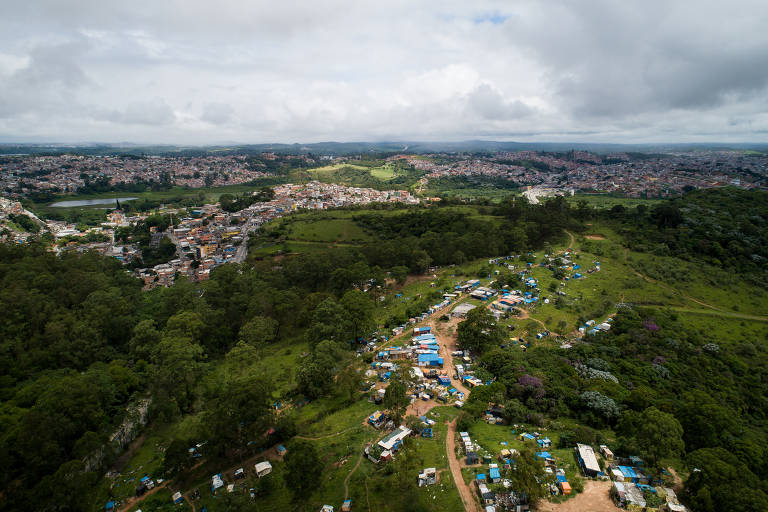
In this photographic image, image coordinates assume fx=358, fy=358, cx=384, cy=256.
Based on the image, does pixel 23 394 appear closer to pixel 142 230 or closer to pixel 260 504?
pixel 260 504

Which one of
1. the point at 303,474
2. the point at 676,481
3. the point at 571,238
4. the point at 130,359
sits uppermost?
the point at 571,238

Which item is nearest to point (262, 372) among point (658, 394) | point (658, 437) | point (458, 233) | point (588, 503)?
point (588, 503)

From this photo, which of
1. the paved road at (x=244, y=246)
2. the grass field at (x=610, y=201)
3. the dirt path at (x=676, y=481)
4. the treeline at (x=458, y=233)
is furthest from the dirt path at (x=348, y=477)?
the grass field at (x=610, y=201)

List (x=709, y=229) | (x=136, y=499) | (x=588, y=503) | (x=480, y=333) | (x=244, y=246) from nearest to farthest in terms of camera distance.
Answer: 1. (x=588, y=503)
2. (x=136, y=499)
3. (x=480, y=333)
4. (x=709, y=229)
5. (x=244, y=246)

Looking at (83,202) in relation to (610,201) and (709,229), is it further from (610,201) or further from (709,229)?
(610,201)

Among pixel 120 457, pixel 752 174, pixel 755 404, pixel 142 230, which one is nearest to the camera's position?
pixel 120 457

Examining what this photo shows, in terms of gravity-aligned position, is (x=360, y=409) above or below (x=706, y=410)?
below

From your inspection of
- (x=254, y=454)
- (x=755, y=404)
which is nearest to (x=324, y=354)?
(x=254, y=454)

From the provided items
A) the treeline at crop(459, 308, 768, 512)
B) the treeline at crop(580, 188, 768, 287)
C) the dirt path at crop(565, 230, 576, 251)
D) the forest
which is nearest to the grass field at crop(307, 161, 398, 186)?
the dirt path at crop(565, 230, 576, 251)
